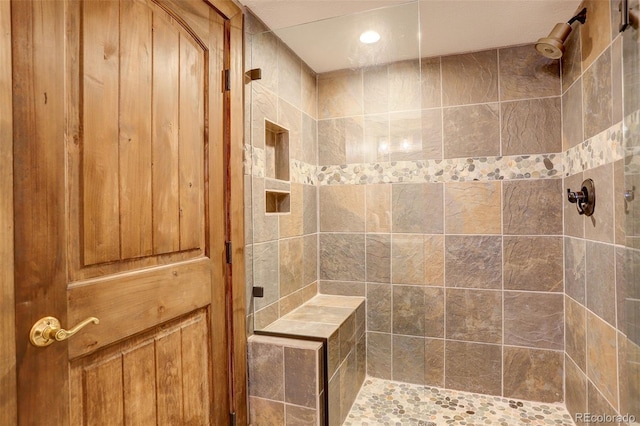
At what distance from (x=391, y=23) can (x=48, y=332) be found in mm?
1888

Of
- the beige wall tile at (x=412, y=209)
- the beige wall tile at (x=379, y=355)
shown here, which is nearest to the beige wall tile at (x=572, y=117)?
the beige wall tile at (x=412, y=209)

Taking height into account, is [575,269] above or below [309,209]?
below

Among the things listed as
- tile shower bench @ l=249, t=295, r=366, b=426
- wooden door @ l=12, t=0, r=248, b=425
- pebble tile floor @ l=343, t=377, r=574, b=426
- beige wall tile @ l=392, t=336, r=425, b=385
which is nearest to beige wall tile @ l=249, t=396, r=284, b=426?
tile shower bench @ l=249, t=295, r=366, b=426

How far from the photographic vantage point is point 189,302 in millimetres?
1387

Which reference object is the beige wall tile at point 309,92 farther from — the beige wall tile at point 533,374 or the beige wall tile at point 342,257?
the beige wall tile at point 533,374

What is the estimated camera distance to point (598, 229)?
1.60 metres

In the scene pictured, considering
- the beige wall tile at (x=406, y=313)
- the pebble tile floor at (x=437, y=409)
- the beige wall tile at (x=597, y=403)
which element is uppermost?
the beige wall tile at (x=406, y=313)

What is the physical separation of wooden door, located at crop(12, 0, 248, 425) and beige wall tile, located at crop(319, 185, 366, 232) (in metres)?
A: 0.70

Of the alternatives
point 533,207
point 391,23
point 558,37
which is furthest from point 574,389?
point 391,23

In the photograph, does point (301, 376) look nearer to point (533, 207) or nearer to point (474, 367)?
point (474, 367)

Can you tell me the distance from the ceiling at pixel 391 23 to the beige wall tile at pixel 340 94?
0.05 meters

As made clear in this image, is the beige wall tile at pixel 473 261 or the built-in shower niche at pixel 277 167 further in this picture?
the beige wall tile at pixel 473 261

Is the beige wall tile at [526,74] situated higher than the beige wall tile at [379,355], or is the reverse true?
the beige wall tile at [526,74]

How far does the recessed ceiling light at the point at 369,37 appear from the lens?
71.6 inches
